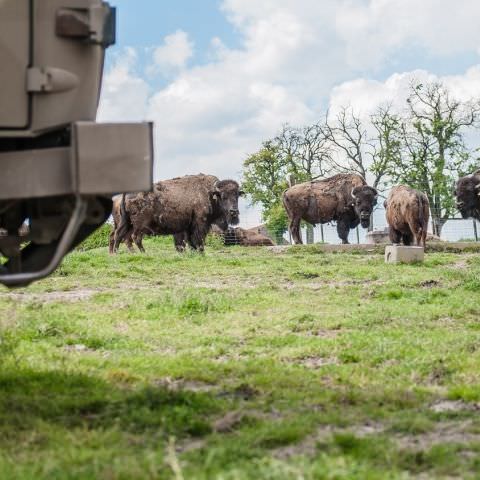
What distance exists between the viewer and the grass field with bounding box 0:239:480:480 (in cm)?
411

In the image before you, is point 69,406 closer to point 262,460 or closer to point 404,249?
point 262,460

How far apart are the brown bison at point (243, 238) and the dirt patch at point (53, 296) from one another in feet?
62.7

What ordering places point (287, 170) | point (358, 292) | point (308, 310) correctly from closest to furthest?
point (308, 310), point (358, 292), point (287, 170)

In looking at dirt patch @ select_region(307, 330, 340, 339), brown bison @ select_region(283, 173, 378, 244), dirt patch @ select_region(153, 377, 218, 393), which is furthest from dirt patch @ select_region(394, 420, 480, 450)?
brown bison @ select_region(283, 173, 378, 244)

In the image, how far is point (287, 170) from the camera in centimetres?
5091

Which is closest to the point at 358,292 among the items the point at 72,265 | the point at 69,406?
the point at 72,265

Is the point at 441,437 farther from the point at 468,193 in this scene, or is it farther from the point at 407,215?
the point at 468,193

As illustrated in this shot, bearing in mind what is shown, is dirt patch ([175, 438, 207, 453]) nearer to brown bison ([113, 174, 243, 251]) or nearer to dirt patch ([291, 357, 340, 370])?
dirt patch ([291, 357, 340, 370])

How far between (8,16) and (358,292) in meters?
7.69

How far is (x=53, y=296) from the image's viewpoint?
37.4 ft

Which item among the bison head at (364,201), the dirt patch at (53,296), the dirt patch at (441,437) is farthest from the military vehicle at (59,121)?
the bison head at (364,201)

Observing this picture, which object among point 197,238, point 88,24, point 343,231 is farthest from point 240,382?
point 343,231

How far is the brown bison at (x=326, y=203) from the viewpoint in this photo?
3167cm

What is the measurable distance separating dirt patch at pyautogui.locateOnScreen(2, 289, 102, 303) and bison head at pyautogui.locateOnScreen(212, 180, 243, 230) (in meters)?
12.0
